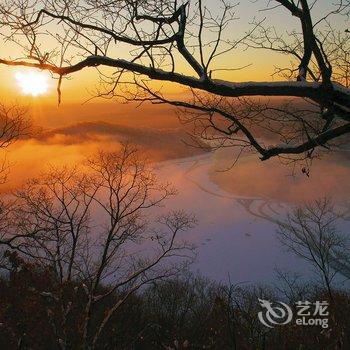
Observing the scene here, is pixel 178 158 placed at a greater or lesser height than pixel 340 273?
greater

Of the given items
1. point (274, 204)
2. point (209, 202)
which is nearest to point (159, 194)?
point (209, 202)

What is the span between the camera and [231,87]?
2.81m

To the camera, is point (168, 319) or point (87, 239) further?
point (168, 319)

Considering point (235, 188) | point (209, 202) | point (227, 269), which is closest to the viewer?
point (227, 269)

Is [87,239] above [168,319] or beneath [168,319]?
Answer: above

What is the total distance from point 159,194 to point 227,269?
2294cm

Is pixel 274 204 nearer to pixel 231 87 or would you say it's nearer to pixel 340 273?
pixel 340 273

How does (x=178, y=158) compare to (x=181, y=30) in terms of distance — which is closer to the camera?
(x=181, y=30)

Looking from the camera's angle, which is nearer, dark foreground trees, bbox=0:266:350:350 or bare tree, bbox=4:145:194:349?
bare tree, bbox=4:145:194:349

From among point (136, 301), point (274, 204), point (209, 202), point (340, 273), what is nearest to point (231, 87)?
point (136, 301)

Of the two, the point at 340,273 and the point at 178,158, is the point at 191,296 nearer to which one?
the point at 340,273

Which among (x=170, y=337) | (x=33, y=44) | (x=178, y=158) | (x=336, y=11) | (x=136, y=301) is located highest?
(x=178, y=158)

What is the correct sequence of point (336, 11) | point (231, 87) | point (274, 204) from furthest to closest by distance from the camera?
point (274, 204)
point (336, 11)
point (231, 87)

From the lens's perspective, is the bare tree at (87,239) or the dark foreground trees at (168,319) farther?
Result: the dark foreground trees at (168,319)
